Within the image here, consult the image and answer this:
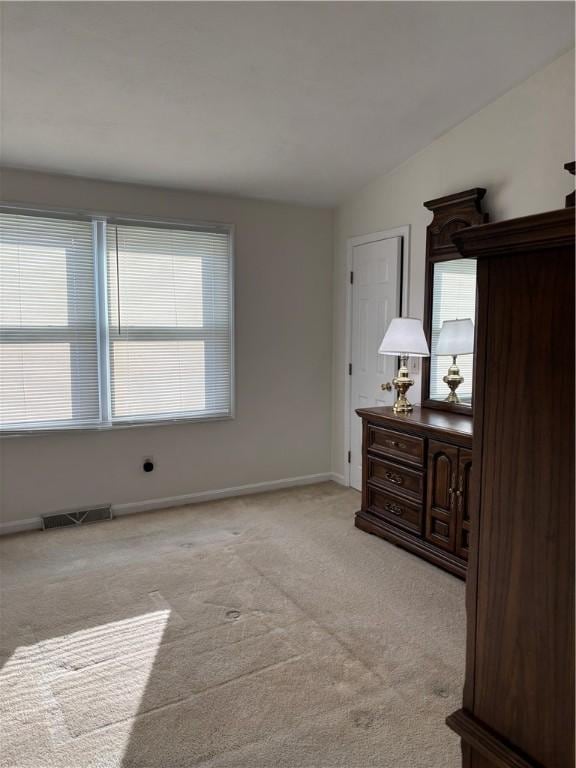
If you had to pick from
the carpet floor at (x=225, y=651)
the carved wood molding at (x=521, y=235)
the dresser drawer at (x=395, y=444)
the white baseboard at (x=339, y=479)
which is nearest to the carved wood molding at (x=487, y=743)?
the carved wood molding at (x=521, y=235)

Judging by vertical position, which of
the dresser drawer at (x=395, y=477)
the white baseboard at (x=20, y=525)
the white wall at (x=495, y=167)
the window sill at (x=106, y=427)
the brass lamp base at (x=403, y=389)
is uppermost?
the white wall at (x=495, y=167)

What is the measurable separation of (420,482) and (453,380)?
29.1 inches

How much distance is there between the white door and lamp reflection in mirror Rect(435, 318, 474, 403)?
0.49 meters

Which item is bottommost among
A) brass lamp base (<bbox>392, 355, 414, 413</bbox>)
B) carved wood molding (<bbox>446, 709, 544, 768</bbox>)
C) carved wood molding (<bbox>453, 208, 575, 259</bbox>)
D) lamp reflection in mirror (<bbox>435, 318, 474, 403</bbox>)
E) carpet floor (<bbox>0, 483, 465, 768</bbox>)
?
carpet floor (<bbox>0, 483, 465, 768</bbox>)

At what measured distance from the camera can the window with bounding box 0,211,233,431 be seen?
3.63 m

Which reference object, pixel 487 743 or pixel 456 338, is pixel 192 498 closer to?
pixel 456 338

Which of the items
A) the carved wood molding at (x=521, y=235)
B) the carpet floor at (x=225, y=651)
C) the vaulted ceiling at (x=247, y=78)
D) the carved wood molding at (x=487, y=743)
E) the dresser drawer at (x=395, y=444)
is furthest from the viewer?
the dresser drawer at (x=395, y=444)

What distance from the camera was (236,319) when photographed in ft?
14.3

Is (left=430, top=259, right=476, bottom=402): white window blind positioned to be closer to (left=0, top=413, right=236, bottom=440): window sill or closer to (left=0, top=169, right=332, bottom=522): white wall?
(left=0, top=169, right=332, bottom=522): white wall

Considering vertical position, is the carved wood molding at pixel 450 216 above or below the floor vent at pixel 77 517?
above

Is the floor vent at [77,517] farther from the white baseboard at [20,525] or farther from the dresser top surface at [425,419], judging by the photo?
the dresser top surface at [425,419]

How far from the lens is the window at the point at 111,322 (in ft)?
11.9

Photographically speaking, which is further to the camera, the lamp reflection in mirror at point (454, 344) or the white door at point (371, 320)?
the white door at point (371, 320)

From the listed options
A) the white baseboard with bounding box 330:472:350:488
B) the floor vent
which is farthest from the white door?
the floor vent
